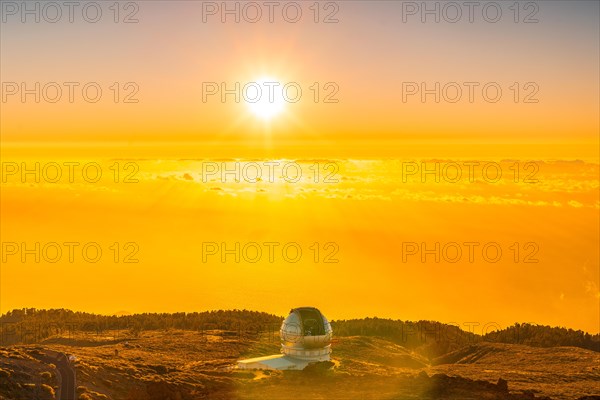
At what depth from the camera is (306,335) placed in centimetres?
5438

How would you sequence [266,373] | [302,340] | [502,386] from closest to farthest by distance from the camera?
[502,386] < [266,373] < [302,340]

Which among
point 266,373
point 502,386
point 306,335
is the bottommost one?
point 502,386

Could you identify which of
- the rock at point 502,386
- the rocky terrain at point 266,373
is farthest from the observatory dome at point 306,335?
the rock at point 502,386

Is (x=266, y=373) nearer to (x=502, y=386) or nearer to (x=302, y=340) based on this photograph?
(x=302, y=340)

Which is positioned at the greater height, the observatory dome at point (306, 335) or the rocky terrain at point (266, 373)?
the observatory dome at point (306, 335)

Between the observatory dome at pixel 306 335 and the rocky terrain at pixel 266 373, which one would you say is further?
the observatory dome at pixel 306 335

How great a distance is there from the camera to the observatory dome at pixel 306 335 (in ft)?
179

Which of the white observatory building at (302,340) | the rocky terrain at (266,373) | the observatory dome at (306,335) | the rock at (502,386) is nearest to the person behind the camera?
the rocky terrain at (266,373)

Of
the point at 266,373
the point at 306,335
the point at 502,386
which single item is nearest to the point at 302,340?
the point at 306,335

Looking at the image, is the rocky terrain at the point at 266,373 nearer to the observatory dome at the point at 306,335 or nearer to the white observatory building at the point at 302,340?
the white observatory building at the point at 302,340

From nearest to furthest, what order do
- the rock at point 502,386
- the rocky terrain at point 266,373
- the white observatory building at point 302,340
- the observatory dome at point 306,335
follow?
the rocky terrain at point 266,373 → the rock at point 502,386 → the white observatory building at point 302,340 → the observatory dome at point 306,335

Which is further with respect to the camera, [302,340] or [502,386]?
[302,340]

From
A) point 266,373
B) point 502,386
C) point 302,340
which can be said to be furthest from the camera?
point 302,340

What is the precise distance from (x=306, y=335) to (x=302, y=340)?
0.49 metres
